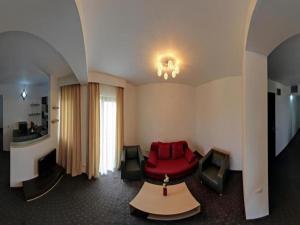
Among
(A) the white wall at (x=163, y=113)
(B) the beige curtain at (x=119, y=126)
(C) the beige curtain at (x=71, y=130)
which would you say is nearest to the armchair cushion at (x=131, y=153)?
(B) the beige curtain at (x=119, y=126)

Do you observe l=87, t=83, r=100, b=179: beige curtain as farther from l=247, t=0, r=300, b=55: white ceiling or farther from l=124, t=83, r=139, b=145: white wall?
l=247, t=0, r=300, b=55: white ceiling

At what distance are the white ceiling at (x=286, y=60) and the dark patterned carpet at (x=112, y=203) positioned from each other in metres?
2.72

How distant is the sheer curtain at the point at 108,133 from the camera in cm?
464

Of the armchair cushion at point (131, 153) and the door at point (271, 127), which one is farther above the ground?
the door at point (271, 127)

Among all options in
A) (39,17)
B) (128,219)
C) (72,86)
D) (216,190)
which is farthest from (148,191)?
(72,86)

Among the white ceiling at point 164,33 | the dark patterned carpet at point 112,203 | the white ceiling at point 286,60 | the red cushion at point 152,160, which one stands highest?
the white ceiling at point 164,33

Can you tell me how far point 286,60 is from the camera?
351 centimetres

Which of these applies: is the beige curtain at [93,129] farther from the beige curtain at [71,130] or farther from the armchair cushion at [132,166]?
the armchair cushion at [132,166]

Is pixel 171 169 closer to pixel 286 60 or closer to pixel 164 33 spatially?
pixel 164 33

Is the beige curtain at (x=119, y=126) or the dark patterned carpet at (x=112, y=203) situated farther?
the beige curtain at (x=119, y=126)

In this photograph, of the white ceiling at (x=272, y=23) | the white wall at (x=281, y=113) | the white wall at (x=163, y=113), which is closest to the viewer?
the white ceiling at (x=272, y=23)

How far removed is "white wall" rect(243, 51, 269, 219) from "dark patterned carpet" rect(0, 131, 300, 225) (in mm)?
404

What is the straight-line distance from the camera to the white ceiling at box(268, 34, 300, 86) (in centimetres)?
287

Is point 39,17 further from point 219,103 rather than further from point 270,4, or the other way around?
point 219,103
